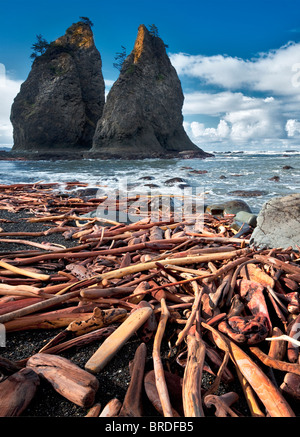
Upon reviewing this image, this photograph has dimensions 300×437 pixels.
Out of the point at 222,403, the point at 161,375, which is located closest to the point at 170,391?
the point at 161,375

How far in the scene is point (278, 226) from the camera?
2.50 meters

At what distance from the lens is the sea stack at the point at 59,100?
46406mm

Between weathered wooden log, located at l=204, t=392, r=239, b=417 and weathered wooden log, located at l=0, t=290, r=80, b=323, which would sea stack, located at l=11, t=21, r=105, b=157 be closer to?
weathered wooden log, located at l=0, t=290, r=80, b=323

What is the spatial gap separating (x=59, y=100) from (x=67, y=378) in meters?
54.0

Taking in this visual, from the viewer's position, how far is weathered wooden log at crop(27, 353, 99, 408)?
822mm

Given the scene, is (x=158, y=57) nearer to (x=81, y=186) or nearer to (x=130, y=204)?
(x=81, y=186)

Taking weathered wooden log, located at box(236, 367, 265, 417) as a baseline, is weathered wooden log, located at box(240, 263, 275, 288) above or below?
above

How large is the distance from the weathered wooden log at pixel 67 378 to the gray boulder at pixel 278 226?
5.63ft

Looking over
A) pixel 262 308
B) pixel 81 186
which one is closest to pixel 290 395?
pixel 262 308

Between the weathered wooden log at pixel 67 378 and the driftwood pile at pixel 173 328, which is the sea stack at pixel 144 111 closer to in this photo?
the driftwood pile at pixel 173 328

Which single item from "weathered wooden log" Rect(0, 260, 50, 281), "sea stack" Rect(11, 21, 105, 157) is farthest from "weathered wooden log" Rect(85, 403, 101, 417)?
"sea stack" Rect(11, 21, 105, 157)

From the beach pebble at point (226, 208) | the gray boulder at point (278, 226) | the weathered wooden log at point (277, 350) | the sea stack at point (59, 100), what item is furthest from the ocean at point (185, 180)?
the sea stack at point (59, 100)

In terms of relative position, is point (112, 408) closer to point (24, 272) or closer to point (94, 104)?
point (24, 272)
